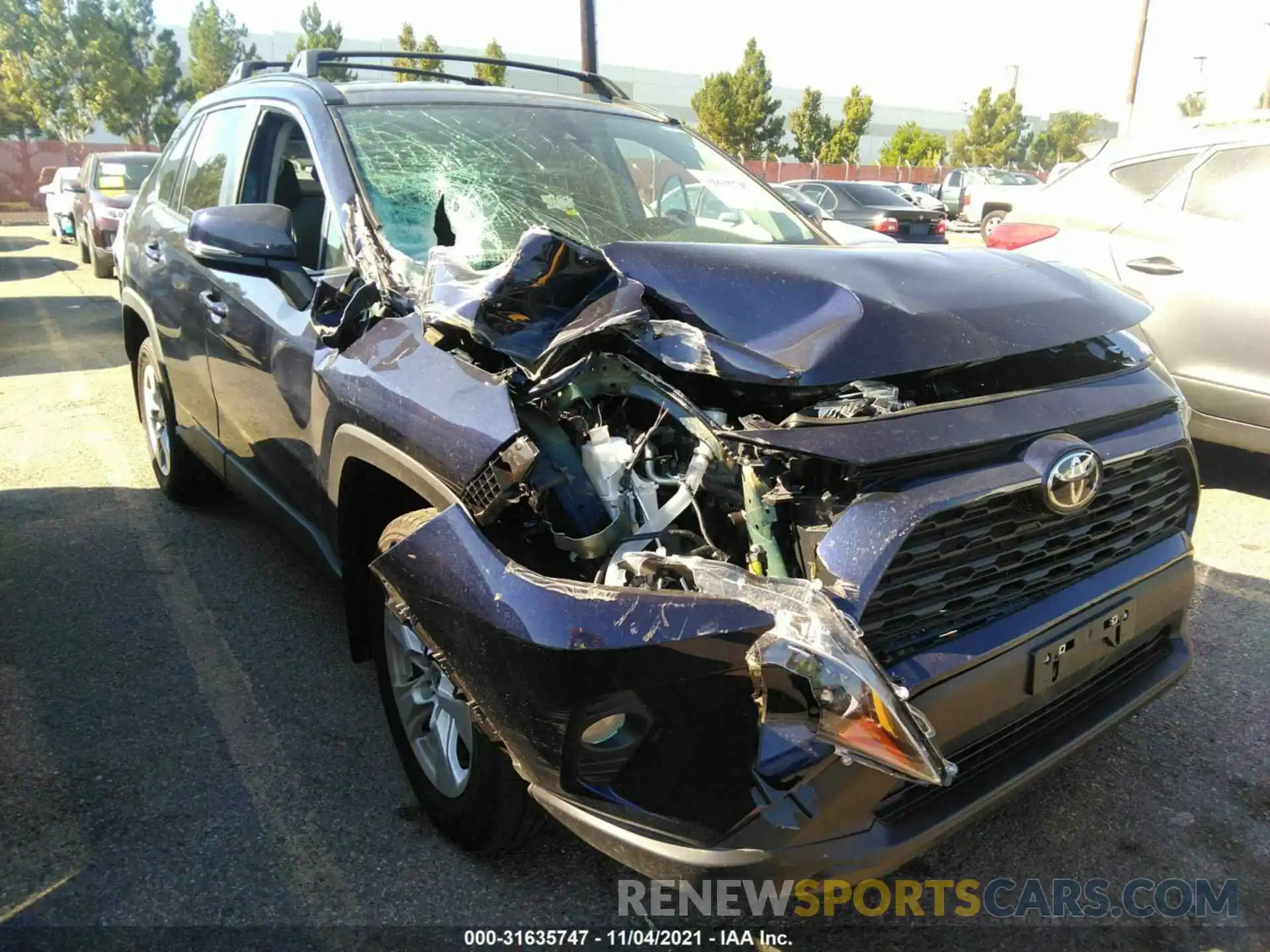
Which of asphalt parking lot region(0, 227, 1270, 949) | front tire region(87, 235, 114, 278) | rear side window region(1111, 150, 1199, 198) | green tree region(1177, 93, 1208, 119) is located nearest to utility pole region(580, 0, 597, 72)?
front tire region(87, 235, 114, 278)

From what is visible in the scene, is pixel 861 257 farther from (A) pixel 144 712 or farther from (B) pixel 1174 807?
(A) pixel 144 712

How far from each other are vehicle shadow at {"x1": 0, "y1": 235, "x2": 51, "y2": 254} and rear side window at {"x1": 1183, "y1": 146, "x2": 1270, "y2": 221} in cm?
2113

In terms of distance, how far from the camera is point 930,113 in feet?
262

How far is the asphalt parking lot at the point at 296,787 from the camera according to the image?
2318 mm

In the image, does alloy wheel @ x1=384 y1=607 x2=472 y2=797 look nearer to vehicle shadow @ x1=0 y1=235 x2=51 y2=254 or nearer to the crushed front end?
the crushed front end

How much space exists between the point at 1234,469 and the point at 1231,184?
1690mm

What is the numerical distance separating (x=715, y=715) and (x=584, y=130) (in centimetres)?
257

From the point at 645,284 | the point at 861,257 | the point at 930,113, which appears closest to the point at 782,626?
the point at 645,284

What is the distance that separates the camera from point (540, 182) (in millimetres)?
3219

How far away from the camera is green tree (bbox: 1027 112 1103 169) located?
5994 cm

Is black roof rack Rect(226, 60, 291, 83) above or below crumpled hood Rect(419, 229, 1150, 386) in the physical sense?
above

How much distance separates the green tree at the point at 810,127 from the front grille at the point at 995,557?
43.4m

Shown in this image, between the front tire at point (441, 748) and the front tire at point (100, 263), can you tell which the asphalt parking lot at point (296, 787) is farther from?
the front tire at point (100, 263)

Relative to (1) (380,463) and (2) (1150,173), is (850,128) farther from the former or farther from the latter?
(1) (380,463)
